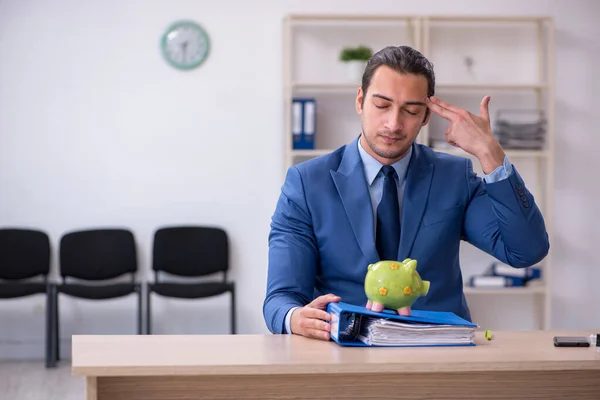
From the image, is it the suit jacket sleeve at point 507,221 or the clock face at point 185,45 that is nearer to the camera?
the suit jacket sleeve at point 507,221

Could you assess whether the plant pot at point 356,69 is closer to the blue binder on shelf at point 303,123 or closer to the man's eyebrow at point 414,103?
the blue binder on shelf at point 303,123

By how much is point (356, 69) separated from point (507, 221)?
3.52m

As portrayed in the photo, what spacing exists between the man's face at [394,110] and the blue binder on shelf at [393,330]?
1.67ft

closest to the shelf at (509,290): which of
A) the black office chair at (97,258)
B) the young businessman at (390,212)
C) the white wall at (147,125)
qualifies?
the white wall at (147,125)

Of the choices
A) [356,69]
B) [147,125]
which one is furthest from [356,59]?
[147,125]

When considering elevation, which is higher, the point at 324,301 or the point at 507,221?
the point at 507,221

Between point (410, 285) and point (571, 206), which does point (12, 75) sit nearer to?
point (571, 206)

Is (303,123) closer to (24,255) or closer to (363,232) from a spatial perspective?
(24,255)

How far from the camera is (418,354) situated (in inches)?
73.2

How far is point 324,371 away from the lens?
175cm

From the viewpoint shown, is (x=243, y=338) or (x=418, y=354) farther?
(x=243, y=338)

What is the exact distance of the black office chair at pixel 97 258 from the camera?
5.54m

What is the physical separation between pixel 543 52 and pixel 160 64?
101 inches

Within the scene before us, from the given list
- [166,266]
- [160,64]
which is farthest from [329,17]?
[166,266]
